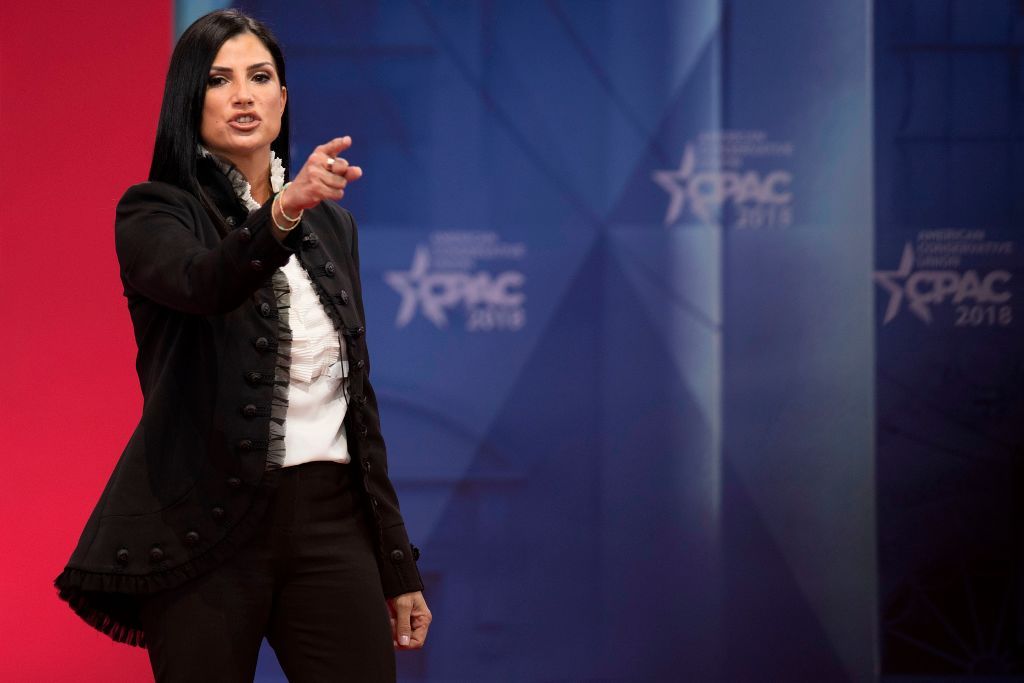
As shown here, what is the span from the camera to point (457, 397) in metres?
2.96

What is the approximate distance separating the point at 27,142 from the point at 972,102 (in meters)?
2.40

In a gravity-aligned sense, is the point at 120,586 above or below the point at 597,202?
below

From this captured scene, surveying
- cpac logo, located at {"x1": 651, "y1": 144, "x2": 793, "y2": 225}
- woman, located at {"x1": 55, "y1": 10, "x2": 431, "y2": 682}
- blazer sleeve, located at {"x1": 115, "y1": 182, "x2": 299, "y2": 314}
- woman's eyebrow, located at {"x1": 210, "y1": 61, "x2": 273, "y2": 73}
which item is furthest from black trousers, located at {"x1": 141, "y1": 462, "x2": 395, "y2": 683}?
cpac logo, located at {"x1": 651, "y1": 144, "x2": 793, "y2": 225}

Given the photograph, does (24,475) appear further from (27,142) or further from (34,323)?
(27,142)

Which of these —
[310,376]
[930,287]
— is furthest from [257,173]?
[930,287]

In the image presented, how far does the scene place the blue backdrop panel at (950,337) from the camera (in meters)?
2.98

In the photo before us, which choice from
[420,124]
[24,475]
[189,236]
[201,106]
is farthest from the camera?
[420,124]

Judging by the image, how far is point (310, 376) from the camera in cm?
140

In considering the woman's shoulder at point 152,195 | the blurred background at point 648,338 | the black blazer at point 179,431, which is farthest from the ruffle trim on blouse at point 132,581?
the blurred background at point 648,338

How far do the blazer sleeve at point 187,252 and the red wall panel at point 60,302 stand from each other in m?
1.50

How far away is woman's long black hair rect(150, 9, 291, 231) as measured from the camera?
1398 mm

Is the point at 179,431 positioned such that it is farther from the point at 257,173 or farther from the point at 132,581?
the point at 257,173

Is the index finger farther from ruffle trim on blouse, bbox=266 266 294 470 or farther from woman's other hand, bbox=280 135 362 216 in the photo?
ruffle trim on blouse, bbox=266 266 294 470

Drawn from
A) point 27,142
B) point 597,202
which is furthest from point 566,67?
point 27,142
